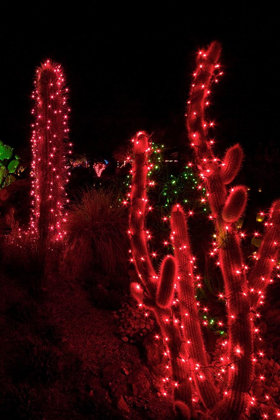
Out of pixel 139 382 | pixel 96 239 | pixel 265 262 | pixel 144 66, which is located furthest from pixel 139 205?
pixel 144 66

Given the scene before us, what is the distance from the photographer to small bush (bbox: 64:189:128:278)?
5.13 metres

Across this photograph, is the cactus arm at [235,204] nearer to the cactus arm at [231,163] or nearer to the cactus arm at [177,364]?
the cactus arm at [231,163]

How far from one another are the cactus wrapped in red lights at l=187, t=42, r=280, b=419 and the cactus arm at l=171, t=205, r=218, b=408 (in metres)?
0.11

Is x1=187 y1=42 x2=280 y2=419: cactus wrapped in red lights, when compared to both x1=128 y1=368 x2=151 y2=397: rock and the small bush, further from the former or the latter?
the small bush

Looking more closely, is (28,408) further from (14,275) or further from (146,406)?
(14,275)

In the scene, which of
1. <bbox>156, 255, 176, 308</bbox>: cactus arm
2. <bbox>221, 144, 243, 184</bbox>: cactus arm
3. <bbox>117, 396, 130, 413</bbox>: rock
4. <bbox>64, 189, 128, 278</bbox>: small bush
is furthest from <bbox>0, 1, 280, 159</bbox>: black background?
<bbox>117, 396, 130, 413</bbox>: rock

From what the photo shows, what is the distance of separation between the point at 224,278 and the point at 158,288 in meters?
0.59

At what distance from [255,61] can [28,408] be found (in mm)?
9731

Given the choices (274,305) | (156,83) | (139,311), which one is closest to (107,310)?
(139,311)

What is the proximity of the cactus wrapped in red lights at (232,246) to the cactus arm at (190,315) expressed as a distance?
4.2 inches

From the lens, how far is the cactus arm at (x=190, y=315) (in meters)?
2.98

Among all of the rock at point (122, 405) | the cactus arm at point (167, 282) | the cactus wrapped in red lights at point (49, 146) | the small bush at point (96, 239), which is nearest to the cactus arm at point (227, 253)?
the cactus arm at point (167, 282)

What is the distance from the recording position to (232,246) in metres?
2.95

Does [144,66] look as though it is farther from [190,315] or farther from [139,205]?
[190,315]
